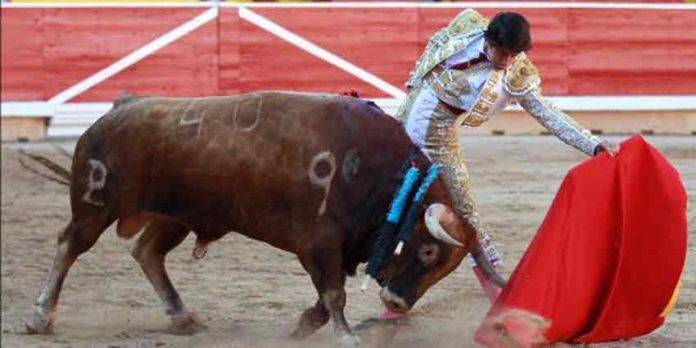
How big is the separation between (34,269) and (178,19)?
482 cm

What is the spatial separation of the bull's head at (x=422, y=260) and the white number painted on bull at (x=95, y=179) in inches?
45.1

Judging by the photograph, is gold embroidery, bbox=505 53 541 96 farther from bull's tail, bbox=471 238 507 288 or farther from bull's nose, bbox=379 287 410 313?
bull's nose, bbox=379 287 410 313

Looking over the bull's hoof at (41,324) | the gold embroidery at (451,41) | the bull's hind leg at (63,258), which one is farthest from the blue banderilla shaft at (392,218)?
the bull's hoof at (41,324)

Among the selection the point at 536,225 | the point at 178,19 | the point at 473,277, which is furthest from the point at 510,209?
the point at 178,19

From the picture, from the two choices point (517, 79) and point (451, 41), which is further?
point (451, 41)

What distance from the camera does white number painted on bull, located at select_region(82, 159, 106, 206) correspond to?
5562mm

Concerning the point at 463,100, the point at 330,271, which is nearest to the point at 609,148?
the point at 463,100

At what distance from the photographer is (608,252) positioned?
5051 mm

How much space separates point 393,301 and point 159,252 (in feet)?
3.73

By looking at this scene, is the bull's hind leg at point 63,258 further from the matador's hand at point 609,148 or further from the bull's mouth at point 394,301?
the matador's hand at point 609,148

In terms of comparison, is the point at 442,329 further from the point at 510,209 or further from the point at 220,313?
the point at 510,209

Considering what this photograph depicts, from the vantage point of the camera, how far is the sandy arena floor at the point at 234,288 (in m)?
5.46

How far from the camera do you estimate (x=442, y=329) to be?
17.9ft

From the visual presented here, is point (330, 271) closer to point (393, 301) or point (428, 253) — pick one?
point (393, 301)
